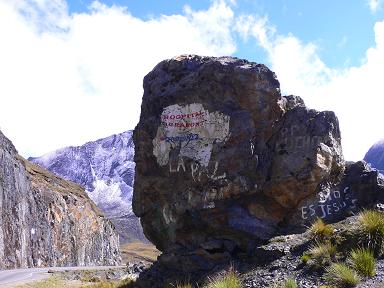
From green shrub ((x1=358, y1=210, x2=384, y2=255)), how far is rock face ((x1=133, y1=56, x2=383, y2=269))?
3880 millimetres

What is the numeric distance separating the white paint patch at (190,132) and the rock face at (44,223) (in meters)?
33.9

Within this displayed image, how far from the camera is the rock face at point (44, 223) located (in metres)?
54.6

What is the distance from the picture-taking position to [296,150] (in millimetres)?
19828

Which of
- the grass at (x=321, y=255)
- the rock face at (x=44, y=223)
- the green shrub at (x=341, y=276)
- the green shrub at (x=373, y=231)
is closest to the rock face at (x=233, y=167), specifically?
the grass at (x=321, y=255)

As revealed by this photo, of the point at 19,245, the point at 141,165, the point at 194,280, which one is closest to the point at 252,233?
the point at 194,280

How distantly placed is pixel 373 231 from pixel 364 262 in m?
1.70

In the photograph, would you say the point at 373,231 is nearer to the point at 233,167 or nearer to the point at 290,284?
the point at 290,284

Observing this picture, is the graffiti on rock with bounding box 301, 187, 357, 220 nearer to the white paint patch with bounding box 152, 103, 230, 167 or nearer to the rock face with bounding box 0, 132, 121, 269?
the white paint patch with bounding box 152, 103, 230, 167

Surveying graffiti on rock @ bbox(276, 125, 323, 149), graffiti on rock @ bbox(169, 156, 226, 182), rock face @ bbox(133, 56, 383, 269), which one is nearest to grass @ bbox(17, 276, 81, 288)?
rock face @ bbox(133, 56, 383, 269)

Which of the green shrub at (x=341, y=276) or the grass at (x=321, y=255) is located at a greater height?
the grass at (x=321, y=255)

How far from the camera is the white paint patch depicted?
20.4 m

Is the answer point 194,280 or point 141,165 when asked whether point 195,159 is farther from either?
point 194,280

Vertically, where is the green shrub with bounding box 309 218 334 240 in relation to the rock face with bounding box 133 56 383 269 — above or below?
below

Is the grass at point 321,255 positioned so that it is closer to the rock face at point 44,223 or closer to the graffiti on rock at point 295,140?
the graffiti on rock at point 295,140
